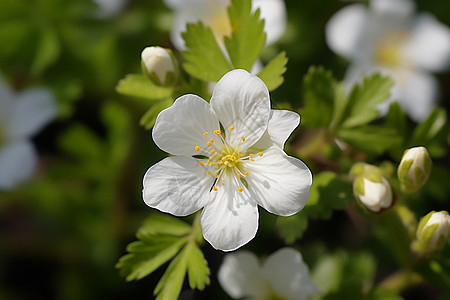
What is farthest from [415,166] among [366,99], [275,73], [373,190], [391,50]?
[391,50]

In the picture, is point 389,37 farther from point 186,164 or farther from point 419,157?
point 186,164

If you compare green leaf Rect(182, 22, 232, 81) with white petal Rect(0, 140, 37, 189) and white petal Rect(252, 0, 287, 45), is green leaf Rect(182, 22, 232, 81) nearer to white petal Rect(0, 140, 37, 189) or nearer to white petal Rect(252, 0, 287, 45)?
white petal Rect(252, 0, 287, 45)

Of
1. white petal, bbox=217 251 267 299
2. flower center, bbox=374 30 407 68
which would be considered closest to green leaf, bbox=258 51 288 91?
white petal, bbox=217 251 267 299

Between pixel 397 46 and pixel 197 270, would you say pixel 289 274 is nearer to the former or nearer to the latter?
pixel 197 270

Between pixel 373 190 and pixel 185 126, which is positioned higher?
pixel 185 126

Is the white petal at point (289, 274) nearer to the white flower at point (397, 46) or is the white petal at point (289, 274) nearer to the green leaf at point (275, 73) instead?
the green leaf at point (275, 73)

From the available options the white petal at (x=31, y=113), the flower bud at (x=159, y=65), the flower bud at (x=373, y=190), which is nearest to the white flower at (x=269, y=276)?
the flower bud at (x=373, y=190)

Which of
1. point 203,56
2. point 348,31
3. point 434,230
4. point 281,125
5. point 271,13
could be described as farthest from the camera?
point 348,31
